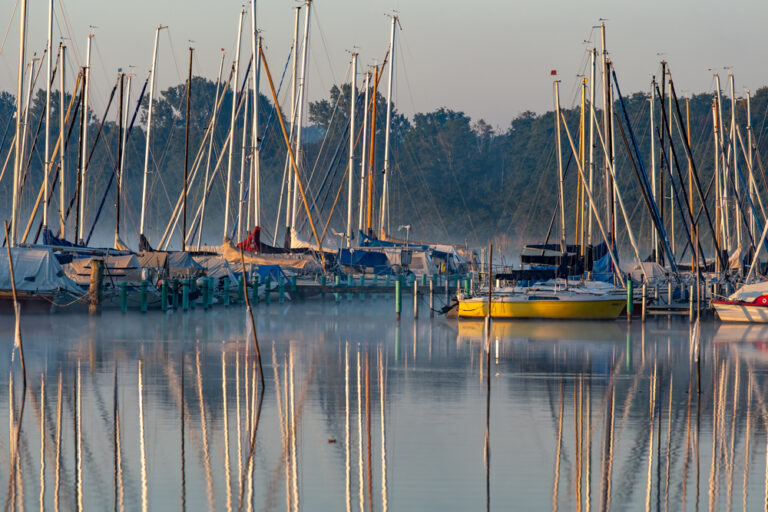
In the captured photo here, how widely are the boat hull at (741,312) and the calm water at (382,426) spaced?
7414 mm

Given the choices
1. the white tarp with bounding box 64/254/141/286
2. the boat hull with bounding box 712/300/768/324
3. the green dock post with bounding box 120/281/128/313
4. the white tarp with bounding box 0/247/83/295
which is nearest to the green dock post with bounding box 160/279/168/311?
the green dock post with bounding box 120/281/128/313

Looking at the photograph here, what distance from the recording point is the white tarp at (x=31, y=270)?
41.4 metres

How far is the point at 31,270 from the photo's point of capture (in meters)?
41.5

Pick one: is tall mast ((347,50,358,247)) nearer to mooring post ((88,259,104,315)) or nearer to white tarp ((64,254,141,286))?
white tarp ((64,254,141,286))

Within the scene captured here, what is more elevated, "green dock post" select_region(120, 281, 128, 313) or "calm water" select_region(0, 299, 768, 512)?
"green dock post" select_region(120, 281, 128, 313)

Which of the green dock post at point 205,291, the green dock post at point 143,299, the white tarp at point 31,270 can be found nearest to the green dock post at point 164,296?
the green dock post at point 143,299

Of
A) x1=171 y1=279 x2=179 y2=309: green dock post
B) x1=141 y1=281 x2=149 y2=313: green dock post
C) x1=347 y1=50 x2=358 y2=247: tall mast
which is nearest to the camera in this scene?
x1=141 y1=281 x2=149 y2=313: green dock post

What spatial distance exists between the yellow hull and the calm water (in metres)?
7.63

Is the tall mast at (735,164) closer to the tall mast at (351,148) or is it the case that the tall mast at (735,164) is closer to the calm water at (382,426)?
the tall mast at (351,148)

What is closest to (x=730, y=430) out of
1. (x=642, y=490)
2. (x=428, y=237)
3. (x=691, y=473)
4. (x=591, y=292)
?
(x=691, y=473)

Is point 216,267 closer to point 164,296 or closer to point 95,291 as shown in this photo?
point 164,296

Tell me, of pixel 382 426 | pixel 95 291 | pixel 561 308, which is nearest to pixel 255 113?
pixel 95 291

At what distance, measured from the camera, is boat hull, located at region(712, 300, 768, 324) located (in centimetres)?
4075

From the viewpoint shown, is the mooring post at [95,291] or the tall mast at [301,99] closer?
the mooring post at [95,291]
